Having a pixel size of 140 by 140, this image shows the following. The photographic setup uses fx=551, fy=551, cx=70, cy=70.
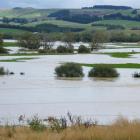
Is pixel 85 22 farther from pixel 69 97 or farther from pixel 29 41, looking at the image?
pixel 69 97

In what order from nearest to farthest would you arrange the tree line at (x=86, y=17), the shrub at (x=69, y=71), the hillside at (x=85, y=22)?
the shrub at (x=69, y=71) < the hillside at (x=85, y=22) < the tree line at (x=86, y=17)

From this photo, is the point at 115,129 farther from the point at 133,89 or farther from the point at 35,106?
the point at 133,89

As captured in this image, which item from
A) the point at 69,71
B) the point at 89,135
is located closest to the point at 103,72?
the point at 69,71

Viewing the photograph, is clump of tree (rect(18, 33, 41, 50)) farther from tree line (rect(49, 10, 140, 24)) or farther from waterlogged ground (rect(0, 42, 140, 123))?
tree line (rect(49, 10, 140, 24))

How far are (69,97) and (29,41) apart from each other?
190 feet

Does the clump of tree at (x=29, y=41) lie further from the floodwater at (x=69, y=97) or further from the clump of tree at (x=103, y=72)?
the clump of tree at (x=103, y=72)

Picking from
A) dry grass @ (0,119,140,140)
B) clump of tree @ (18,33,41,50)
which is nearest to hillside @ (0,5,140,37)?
clump of tree @ (18,33,41,50)

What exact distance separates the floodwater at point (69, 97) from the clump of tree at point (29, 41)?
4343 centimetres

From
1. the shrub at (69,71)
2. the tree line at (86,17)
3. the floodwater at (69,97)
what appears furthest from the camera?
the tree line at (86,17)

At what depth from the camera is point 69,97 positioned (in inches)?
922

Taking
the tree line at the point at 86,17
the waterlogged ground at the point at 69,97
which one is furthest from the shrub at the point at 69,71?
the tree line at the point at 86,17

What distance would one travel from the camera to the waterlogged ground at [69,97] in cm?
1825

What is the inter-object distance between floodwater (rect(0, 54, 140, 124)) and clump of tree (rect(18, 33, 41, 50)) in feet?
142

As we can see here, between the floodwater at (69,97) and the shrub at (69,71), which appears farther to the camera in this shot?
the shrub at (69,71)
